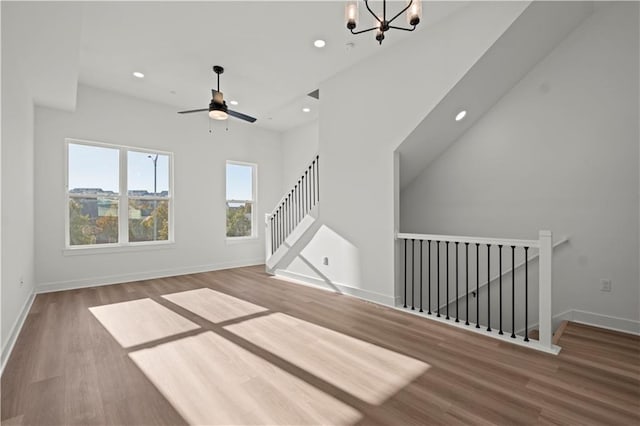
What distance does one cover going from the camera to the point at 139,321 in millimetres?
3262

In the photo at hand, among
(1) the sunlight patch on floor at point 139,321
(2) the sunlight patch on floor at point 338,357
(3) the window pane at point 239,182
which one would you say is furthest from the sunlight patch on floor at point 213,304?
(3) the window pane at point 239,182

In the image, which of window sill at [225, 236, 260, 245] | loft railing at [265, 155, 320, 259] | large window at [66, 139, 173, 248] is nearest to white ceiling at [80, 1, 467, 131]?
large window at [66, 139, 173, 248]

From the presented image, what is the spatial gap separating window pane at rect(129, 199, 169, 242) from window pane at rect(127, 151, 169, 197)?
0.19 metres

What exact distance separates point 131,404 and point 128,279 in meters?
4.09

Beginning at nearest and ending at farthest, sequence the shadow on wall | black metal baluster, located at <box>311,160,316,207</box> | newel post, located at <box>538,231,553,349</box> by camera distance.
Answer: newel post, located at <box>538,231,553,349</box> < the shadow on wall < black metal baluster, located at <box>311,160,316,207</box>

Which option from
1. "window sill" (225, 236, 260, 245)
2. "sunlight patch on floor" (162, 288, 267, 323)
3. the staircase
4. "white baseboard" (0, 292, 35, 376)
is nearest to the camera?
"white baseboard" (0, 292, 35, 376)

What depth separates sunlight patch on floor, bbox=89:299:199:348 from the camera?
286 centimetres

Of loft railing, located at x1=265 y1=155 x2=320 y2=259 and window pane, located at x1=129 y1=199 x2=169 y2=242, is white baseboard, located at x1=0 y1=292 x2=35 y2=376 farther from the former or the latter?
loft railing, located at x1=265 y1=155 x2=320 y2=259

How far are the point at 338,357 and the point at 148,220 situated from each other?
4.78m

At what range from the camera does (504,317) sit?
4121mm

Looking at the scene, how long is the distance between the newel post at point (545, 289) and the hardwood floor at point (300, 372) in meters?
0.18

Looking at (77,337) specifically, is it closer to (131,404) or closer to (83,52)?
(131,404)

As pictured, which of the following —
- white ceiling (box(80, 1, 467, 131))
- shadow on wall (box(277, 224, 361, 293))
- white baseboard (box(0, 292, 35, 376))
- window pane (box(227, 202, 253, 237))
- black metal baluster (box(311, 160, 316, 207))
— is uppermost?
white ceiling (box(80, 1, 467, 131))

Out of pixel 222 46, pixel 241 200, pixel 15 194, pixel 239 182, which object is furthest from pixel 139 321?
pixel 239 182
